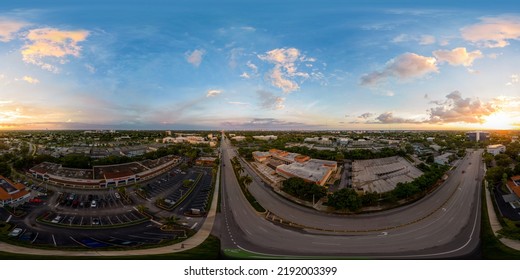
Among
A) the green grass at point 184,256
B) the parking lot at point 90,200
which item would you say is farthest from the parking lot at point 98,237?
the parking lot at point 90,200

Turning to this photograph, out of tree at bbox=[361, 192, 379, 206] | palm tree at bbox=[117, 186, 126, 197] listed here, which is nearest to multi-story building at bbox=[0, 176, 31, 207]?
palm tree at bbox=[117, 186, 126, 197]

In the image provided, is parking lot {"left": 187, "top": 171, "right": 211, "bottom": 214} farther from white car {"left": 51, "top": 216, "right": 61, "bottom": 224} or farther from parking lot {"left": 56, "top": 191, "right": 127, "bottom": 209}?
white car {"left": 51, "top": 216, "right": 61, "bottom": 224}

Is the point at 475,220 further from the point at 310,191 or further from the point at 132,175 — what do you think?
the point at 132,175

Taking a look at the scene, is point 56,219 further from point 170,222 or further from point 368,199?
point 368,199

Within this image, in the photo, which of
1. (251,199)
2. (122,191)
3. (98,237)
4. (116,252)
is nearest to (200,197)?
(251,199)

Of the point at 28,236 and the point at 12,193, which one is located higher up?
the point at 12,193

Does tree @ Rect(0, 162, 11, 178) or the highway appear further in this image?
tree @ Rect(0, 162, 11, 178)

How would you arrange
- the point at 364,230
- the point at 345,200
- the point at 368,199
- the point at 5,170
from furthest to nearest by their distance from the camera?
the point at 5,170 → the point at 368,199 → the point at 345,200 → the point at 364,230

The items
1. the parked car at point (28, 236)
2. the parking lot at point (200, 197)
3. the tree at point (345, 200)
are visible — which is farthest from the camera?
the parking lot at point (200, 197)

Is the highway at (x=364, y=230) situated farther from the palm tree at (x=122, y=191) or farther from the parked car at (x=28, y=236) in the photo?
the parked car at (x=28, y=236)
